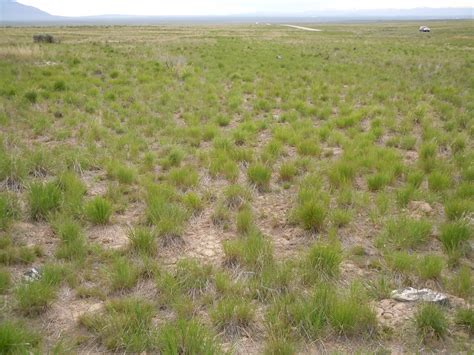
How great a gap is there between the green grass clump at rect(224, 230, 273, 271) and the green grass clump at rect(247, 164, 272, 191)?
2064 mm

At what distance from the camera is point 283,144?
923cm

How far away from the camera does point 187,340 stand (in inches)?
133

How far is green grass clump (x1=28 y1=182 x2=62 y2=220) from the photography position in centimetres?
576

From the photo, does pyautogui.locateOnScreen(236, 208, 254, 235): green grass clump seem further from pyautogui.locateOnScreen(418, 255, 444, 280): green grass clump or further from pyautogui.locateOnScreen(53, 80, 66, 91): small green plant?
pyautogui.locateOnScreen(53, 80, 66, 91): small green plant

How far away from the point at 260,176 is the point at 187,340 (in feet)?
13.2

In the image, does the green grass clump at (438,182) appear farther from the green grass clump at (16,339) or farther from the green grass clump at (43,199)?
the green grass clump at (16,339)

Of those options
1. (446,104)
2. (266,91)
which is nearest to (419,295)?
(446,104)

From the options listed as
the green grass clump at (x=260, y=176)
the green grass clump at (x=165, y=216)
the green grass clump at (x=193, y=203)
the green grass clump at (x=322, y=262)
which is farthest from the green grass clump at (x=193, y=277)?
the green grass clump at (x=260, y=176)

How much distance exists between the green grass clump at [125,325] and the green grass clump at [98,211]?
1936mm

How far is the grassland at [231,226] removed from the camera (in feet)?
12.1

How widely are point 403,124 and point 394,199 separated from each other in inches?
191

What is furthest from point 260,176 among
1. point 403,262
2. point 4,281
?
point 4,281

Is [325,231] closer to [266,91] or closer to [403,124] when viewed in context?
[403,124]

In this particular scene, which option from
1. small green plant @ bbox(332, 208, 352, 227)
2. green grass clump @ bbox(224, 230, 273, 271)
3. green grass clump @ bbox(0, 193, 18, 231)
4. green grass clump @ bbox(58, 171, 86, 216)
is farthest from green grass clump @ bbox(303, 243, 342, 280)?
green grass clump @ bbox(0, 193, 18, 231)
